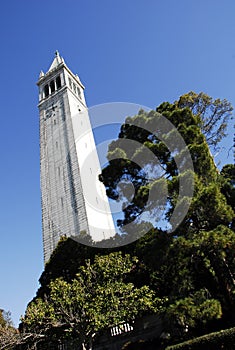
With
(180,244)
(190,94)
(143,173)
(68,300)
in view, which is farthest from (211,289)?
(190,94)

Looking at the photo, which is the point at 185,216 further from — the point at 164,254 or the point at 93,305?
the point at 93,305

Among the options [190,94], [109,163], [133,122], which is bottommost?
[109,163]

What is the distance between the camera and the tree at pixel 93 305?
34.5ft

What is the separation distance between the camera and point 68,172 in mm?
30906

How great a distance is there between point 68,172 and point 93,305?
21341 mm

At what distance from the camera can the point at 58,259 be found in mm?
16422

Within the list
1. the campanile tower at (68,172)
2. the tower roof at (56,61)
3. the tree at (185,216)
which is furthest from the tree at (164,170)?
the tower roof at (56,61)

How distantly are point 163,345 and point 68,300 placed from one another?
369cm

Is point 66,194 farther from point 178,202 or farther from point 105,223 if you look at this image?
point 178,202

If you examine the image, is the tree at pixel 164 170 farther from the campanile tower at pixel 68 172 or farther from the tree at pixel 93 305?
the campanile tower at pixel 68 172

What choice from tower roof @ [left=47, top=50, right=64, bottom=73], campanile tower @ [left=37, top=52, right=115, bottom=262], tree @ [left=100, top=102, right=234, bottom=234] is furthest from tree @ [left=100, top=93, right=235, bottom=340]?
tower roof @ [left=47, top=50, right=64, bottom=73]

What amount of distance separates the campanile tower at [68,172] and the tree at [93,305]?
14583 millimetres

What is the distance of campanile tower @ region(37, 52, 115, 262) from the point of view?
28047 millimetres

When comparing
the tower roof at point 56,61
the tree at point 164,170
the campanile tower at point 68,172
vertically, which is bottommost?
the tree at point 164,170
